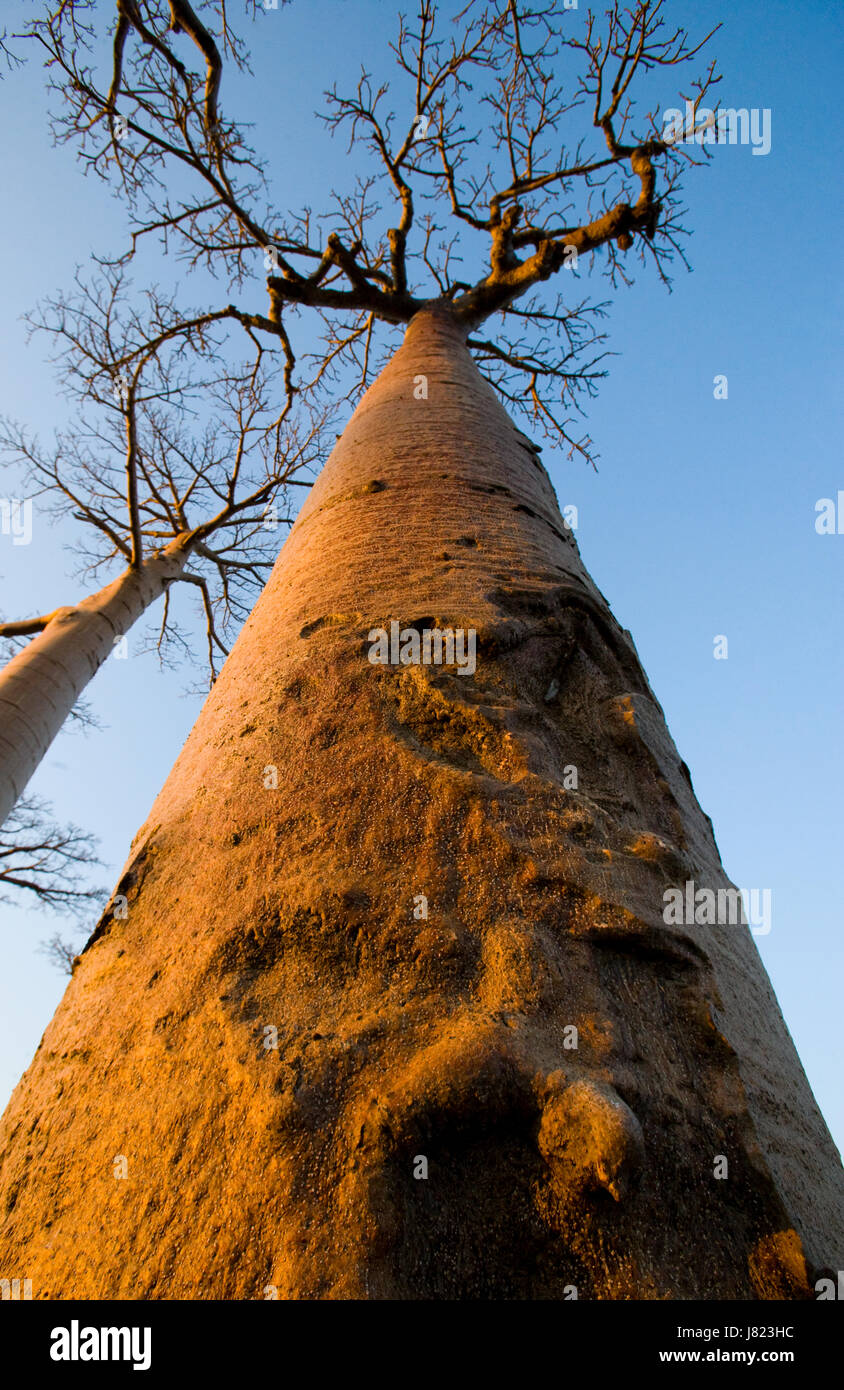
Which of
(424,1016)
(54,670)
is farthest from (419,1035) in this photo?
(54,670)

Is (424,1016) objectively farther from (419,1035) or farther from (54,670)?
(54,670)

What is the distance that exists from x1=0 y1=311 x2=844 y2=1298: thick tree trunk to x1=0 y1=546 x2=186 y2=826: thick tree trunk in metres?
2.50

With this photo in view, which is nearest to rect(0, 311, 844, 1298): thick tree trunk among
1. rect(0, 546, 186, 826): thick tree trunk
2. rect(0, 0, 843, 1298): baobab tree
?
rect(0, 0, 843, 1298): baobab tree

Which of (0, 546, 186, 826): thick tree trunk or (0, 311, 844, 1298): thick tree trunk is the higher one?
(0, 546, 186, 826): thick tree trunk

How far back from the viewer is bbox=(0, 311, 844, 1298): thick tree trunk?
62cm

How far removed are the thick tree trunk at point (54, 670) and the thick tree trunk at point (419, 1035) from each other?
2503mm

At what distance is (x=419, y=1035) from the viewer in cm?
70

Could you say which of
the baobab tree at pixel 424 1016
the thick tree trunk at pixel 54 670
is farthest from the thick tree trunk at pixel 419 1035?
the thick tree trunk at pixel 54 670

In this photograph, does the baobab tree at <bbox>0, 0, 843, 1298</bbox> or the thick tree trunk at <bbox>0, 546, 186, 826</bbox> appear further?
the thick tree trunk at <bbox>0, 546, 186, 826</bbox>

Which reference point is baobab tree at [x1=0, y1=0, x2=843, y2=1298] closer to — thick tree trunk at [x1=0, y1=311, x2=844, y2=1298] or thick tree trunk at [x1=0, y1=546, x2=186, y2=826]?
thick tree trunk at [x1=0, y1=311, x2=844, y2=1298]

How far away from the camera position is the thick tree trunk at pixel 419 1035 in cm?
62

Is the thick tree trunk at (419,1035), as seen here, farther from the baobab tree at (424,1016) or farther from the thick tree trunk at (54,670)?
the thick tree trunk at (54,670)

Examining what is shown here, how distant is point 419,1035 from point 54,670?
362 centimetres
